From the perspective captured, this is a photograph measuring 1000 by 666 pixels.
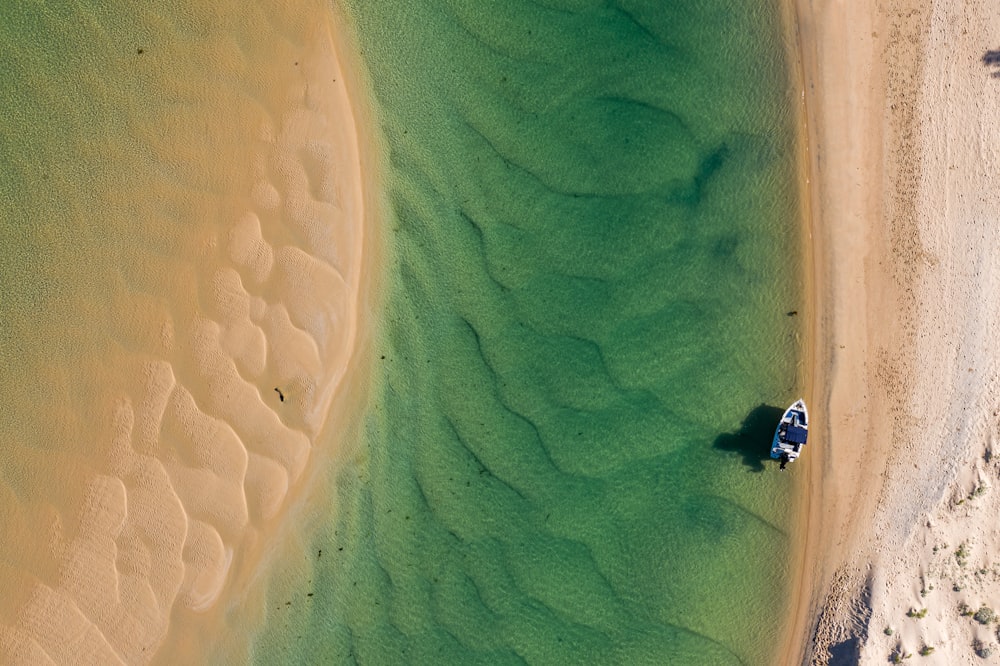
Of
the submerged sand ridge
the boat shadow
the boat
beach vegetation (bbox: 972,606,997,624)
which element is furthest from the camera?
the submerged sand ridge

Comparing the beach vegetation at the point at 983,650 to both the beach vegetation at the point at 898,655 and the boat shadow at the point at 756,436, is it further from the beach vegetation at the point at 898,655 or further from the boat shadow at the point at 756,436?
the boat shadow at the point at 756,436

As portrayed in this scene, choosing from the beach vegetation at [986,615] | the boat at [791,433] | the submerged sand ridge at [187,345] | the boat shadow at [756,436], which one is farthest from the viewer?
the submerged sand ridge at [187,345]

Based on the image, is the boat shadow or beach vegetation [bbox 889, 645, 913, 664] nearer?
beach vegetation [bbox 889, 645, 913, 664]

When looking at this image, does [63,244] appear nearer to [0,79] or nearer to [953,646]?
[0,79]

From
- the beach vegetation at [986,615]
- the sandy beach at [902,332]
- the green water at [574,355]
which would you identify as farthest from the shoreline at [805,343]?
the beach vegetation at [986,615]

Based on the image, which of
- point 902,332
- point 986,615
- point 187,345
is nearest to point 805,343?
point 902,332

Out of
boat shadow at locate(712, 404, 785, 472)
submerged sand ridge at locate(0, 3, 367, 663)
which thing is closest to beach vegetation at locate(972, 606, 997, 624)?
boat shadow at locate(712, 404, 785, 472)

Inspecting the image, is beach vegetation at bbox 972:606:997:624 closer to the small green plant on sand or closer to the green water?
the small green plant on sand
